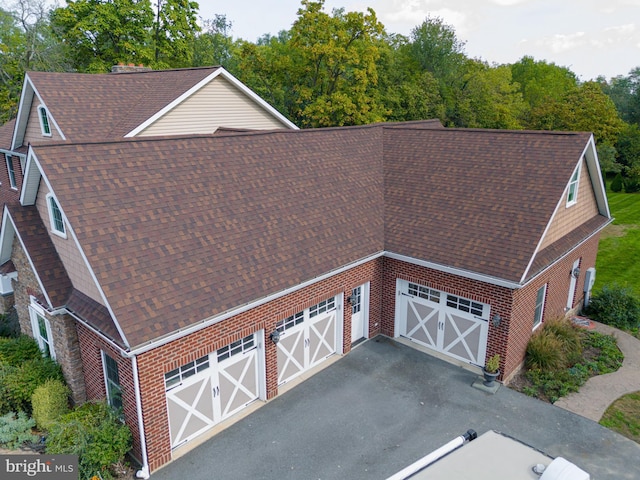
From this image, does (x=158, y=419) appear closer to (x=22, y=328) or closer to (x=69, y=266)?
(x=69, y=266)

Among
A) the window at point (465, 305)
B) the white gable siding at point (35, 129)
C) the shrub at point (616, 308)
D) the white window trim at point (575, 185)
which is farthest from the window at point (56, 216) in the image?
the shrub at point (616, 308)

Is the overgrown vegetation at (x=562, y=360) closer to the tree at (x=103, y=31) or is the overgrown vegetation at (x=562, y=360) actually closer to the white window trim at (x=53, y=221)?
the white window trim at (x=53, y=221)

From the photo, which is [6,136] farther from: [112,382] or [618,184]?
[618,184]

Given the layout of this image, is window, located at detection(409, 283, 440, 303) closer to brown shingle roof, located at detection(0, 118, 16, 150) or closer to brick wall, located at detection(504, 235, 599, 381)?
brick wall, located at detection(504, 235, 599, 381)

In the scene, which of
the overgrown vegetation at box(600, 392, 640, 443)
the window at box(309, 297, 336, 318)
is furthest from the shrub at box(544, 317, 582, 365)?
the window at box(309, 297, 336, 318)

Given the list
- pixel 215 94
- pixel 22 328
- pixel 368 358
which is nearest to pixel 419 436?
pixel 368 358

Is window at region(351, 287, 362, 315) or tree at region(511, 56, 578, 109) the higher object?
tree at region(511, 56, 578, 109)
